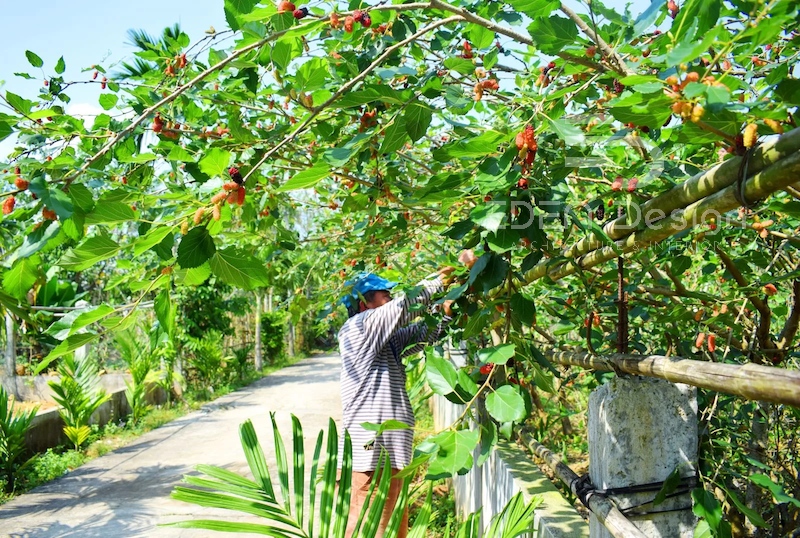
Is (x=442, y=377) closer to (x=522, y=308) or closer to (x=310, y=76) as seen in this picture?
(x=522, y=308)

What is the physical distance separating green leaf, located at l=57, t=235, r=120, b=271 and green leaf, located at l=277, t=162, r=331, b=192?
14.0 inches

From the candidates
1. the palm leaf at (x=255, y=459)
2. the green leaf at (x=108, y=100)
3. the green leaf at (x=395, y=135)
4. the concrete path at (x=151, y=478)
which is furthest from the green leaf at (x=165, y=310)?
the concrete path at (x=151, y=478)

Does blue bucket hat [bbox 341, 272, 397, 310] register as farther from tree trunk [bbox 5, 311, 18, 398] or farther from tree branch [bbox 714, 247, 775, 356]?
tree trunk [bbox 5, 311, 18, 398]

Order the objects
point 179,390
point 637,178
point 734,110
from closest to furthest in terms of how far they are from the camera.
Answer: point 734,110
point 637,178
point 179,390

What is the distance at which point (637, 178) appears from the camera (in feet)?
4.34

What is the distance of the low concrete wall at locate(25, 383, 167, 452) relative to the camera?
6238 mm

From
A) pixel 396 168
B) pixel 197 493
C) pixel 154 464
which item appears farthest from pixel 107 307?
pixel 154 464

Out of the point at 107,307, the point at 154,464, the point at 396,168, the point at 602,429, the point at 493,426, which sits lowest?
the point at 154,464

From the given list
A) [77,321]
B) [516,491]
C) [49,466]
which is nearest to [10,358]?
[49,466]

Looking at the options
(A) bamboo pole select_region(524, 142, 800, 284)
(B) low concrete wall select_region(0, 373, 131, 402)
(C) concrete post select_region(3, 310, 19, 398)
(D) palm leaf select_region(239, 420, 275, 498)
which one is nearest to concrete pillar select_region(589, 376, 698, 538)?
(A) bamboo pole select_region(524, 142, 800, 284)

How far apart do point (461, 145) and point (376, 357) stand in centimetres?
184

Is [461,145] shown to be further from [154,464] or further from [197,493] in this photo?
[154,464]

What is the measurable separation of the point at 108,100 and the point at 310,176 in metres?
0.93

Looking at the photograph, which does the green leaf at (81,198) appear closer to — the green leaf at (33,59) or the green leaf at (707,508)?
the green leaf at (33,59)
